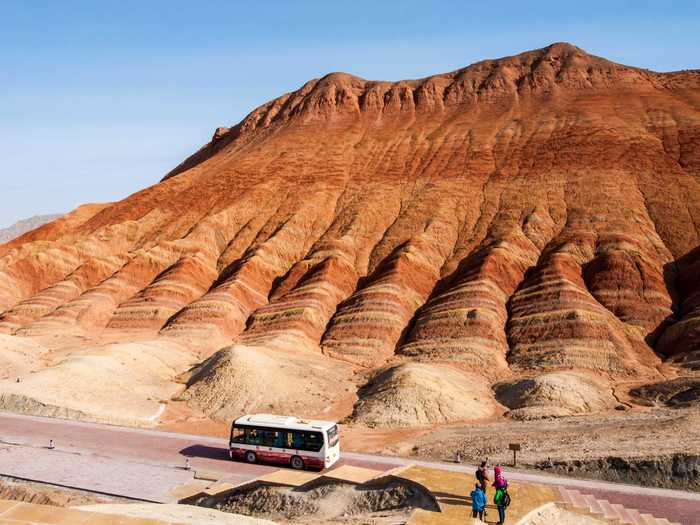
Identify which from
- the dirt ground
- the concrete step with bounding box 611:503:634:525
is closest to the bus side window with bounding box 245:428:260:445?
the dirt ground

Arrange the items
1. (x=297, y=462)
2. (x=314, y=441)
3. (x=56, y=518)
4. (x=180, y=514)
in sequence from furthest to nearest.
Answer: (x=297, y=462)
(x=314, y=441)
(x=180, y=514)
(x=56, y=518)

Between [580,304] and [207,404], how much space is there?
128 ft

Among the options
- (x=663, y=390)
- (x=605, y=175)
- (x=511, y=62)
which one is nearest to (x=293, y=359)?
(x=663, y=390)

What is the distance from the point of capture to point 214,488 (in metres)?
27.8

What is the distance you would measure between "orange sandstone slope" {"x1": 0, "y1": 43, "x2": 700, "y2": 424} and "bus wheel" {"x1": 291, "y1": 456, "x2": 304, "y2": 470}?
1542 cm

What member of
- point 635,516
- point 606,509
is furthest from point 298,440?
point 635,516

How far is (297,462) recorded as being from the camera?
32.1 m

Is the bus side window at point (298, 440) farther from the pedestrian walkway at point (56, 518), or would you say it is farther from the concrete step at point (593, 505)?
the pedestrian walkway at point (56, 518)

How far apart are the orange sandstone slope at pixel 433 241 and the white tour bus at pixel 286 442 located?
1508 cm

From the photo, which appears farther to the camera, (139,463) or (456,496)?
(139,463)

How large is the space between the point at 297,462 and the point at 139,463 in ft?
26.0

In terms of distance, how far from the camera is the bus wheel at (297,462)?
32031 millimetres

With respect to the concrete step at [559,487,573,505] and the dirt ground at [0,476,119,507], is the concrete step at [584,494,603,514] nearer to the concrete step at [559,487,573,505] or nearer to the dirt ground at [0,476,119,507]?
the concrete step at [559,487,573,505]

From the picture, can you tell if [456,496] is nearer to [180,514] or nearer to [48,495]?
[180,514]
